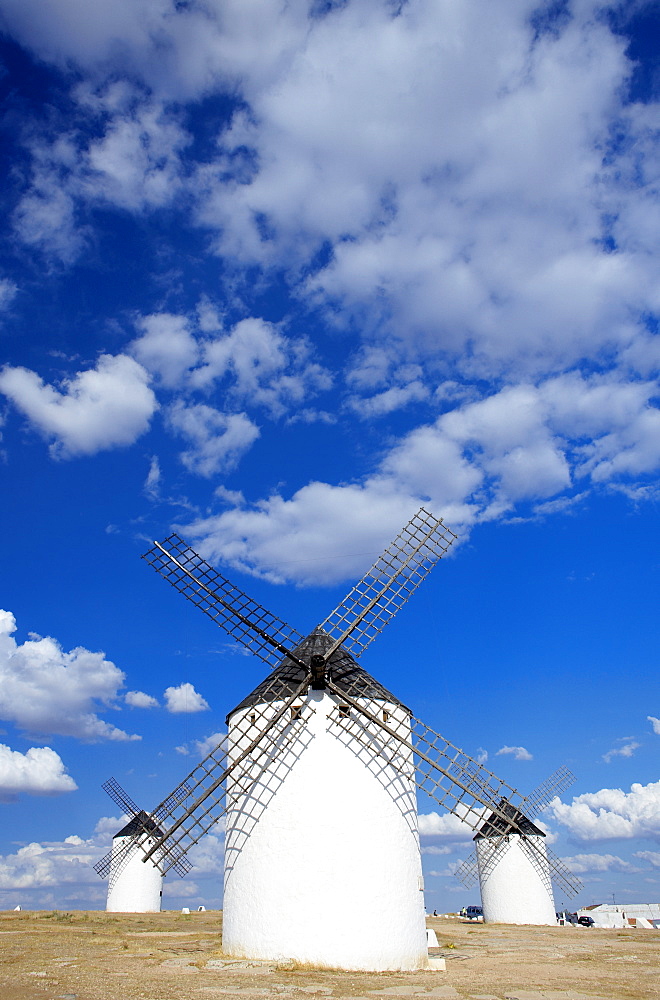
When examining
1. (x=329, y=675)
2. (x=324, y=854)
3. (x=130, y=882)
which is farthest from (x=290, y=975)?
(x=130, y=882)

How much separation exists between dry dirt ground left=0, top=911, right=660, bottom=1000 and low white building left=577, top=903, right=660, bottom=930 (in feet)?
94.4

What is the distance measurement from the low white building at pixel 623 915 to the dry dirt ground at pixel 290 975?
94.4 ft

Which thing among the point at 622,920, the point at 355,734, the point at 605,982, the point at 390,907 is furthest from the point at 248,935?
the point at 622,920

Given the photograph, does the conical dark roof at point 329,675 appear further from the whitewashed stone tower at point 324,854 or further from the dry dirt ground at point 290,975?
the dry dirt ground at point 290,975

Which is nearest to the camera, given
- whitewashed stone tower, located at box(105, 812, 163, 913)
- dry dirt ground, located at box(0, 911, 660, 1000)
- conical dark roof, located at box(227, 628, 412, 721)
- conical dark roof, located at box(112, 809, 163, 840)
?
dry dirt ground, located at box(0, 911, 660, 1000)

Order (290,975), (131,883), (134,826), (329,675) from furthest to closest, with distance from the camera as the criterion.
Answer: (134,826) < (131,883) < (329,675) < (290,975)

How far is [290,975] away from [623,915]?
52.5 metres

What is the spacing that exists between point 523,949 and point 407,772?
9971 mm

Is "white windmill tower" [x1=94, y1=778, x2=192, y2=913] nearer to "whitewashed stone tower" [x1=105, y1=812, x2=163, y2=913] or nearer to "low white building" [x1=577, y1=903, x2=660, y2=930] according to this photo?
"whitewashed stone tower" [x1=105, y1=812, x2=163, y2=913]

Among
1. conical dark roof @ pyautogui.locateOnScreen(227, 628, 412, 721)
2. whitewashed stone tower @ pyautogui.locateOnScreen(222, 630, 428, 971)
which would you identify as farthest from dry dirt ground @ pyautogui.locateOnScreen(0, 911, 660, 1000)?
conical dark roof @ pyautogui.locateOnScreen(227, 628, 412, 721)

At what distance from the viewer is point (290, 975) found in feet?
41.9

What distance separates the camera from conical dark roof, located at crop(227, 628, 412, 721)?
16.3m

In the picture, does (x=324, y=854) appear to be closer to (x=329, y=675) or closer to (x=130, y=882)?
(x=329, y=675)

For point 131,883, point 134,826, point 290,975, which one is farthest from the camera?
point 134,826
